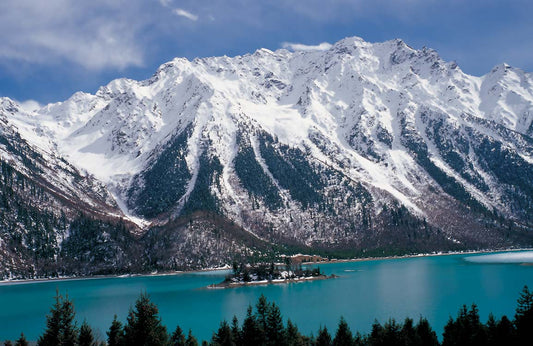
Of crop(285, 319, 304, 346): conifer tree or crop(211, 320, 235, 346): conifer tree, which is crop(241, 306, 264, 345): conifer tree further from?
crop(211, 320, 235, 346): conifer tree

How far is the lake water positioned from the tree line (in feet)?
74.0

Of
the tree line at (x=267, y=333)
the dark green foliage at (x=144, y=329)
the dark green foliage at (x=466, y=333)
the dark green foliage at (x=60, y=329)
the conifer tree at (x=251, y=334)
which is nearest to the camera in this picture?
the dark green foliage at (x=60, y=329)

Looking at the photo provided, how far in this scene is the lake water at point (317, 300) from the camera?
104 metres

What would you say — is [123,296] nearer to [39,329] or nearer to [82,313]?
[82,313]

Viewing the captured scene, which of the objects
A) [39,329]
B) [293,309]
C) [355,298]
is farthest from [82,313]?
[355,298]

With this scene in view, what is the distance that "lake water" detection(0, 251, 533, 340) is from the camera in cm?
10412

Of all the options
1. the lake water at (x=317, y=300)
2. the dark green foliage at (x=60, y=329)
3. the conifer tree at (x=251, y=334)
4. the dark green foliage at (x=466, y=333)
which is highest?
the dark green foliage at (x=60, y=329)

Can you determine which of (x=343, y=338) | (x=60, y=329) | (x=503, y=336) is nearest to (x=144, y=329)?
(x=60, y=329)

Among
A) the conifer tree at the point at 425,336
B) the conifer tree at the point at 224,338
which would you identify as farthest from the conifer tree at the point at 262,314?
the conifer tree at the point at 425,336

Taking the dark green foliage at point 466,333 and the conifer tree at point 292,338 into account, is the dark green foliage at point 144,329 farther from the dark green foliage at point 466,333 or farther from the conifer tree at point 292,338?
the dark green foliage at point 466,333

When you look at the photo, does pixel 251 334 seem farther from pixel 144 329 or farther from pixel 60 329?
pixel 60 329

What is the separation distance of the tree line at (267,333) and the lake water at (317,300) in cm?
2256

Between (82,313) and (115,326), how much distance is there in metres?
74.1

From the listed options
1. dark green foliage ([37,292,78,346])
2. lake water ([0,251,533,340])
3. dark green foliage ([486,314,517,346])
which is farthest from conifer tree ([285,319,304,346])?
lake water ([0,251,533,340])
